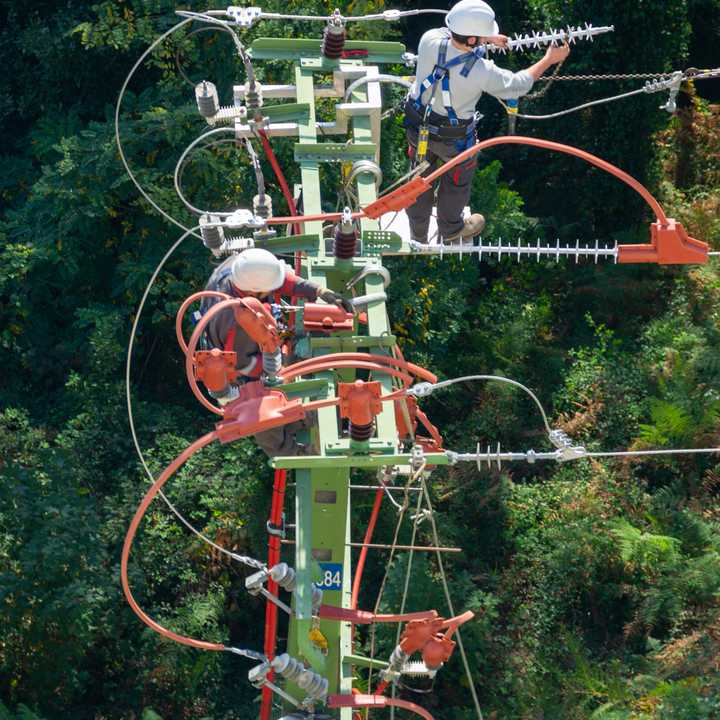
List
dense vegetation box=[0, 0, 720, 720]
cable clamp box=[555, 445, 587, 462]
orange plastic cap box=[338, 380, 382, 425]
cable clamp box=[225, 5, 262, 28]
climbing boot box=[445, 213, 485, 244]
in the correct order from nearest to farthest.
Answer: orange plastic cap box=[338, 380, 382, 425], cable clamp box=[555, 445, 587, 462], cable clamp box=[225, 5, 262, 28], climbing boot box=[445, 213, 485, 244], dense vegetation box=[0, 0, 720, 720]

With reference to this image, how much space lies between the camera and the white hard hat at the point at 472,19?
37.2 feet

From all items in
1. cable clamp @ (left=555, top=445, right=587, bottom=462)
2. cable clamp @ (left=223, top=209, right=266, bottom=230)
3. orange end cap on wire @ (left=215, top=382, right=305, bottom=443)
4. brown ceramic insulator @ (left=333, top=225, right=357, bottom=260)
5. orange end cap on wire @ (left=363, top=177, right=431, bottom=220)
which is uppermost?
orange end cap on wire @ (left=363, top=177, right=431, bottom=220)

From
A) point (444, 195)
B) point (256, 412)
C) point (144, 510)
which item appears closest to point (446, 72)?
point (444, 195)

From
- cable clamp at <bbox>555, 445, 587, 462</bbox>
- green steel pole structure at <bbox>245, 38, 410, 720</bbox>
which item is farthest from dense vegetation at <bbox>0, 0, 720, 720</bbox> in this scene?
green steel pole structure at <bbox>245, 38, 410, 720</bbox>

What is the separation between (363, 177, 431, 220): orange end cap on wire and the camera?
10.3 meters

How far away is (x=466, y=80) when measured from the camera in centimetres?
1165

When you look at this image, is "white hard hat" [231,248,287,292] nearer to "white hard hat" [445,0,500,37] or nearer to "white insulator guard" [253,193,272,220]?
"white insulator guard" [253,193,272,220]

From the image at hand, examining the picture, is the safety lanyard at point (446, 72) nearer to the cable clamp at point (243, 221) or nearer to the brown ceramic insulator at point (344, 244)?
the brown ceramic insulator at point (344, 244)

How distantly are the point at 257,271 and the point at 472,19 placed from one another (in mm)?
2547

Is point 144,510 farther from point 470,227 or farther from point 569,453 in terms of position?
point 470,227

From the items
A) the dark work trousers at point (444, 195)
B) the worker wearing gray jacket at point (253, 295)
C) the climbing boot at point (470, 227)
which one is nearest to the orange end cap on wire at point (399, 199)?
the worker wearing gray jacket at point (253, 295)

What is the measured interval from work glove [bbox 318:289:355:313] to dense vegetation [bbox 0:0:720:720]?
176 inches

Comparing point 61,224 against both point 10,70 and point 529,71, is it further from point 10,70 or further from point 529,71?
point 529,71

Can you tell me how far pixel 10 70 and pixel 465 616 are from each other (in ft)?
37.6
